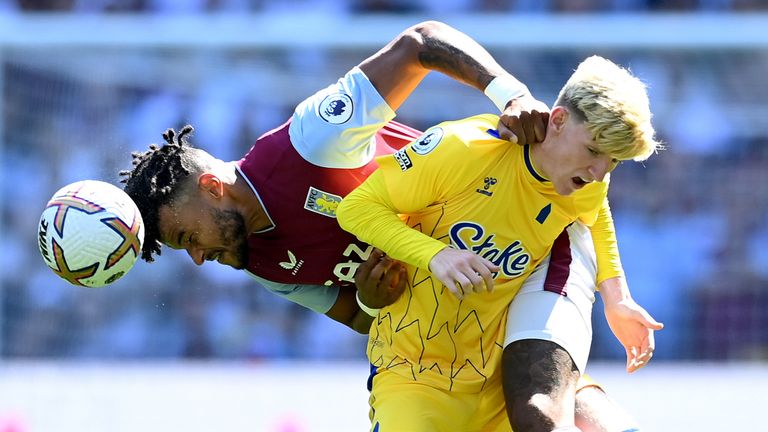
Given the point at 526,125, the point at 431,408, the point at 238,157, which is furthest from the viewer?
the point at 238,157

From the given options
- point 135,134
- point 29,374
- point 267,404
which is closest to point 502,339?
point 267,404

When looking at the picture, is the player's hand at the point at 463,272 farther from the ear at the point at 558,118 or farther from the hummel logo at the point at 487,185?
the ear at the point at 558,118

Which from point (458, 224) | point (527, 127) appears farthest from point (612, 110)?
point (458, 224)

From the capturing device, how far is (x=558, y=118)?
3.87 metres

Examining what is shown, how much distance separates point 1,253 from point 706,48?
606cm

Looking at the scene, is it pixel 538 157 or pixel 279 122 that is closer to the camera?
pixel 538 157

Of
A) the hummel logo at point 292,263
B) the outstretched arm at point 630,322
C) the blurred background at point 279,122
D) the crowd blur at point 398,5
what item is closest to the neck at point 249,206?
the hummel logo at point 292,263

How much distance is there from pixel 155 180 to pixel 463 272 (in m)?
1.41

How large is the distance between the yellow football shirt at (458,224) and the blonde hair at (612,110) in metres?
0.27

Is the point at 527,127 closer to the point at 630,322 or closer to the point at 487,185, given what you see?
the point at 487,185

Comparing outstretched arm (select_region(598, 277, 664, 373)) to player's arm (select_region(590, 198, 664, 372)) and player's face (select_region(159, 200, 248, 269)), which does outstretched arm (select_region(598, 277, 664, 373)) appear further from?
player's face (select_region(159, 200, 248, 269))

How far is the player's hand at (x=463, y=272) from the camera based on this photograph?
365 cm

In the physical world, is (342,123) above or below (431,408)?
above

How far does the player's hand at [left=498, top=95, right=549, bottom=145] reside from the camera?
3918 millimetres
